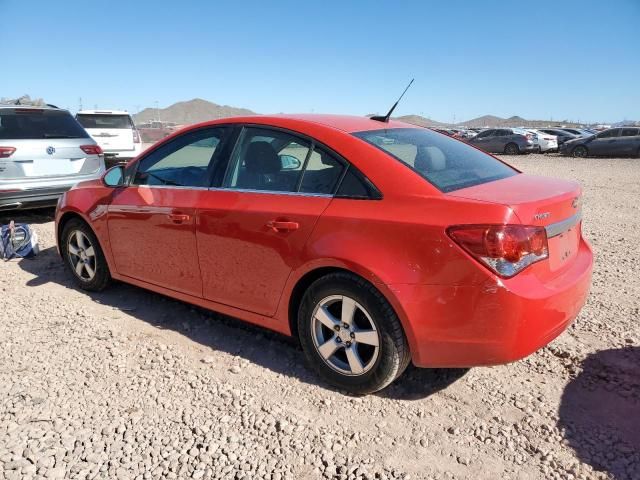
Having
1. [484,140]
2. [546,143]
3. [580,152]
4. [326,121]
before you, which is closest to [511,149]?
[484,140]

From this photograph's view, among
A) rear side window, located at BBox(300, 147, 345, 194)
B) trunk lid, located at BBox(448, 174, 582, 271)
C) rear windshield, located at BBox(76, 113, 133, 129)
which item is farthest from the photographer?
rear windshield, located at BBox(76, 113, 133, 129)

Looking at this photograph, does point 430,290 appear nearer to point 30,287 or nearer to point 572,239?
point 572,239

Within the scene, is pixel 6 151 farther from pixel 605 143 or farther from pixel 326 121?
pixel 605 143

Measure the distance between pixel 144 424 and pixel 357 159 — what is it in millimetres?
1840

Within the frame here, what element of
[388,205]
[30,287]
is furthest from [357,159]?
[30,287]

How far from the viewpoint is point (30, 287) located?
192 inches

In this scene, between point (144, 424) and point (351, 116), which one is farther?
point (351, 116)

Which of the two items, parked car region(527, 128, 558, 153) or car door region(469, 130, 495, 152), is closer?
parked car region(527, 128, 558, 153)

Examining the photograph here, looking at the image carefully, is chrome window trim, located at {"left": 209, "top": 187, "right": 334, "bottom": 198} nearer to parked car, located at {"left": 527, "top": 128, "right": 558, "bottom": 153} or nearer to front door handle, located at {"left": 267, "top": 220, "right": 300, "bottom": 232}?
front door handle, located at {"left": 267, "top": 220, "right": 300, "bottom": 232}

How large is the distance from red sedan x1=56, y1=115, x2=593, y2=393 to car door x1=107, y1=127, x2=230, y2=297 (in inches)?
0.5

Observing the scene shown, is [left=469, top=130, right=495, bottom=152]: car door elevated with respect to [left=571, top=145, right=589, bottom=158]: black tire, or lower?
elevated

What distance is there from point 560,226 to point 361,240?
104 centimetres

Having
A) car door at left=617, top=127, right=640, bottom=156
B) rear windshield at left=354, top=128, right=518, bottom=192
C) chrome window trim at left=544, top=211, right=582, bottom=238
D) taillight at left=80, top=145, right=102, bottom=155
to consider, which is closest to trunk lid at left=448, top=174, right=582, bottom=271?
chrome window trim at left=544, top=211, right=582, bottom=238

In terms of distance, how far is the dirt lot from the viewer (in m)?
2.43
